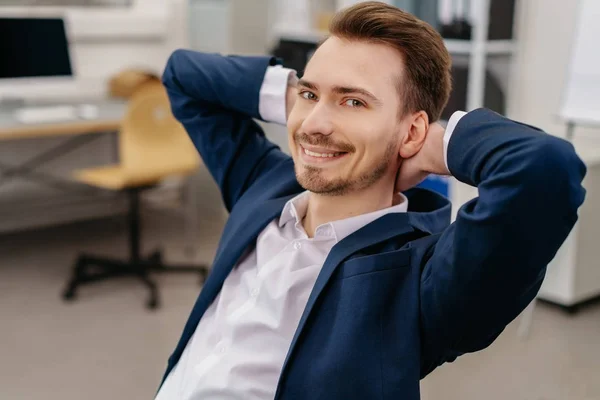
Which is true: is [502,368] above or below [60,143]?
below

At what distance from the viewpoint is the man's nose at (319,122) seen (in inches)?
44.1

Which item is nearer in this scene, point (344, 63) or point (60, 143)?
point (344, 63)

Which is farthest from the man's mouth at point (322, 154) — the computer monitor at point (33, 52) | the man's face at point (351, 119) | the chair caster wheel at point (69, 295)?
the computer monitor at point (33, 52)

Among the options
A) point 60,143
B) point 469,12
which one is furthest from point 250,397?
point 60,143

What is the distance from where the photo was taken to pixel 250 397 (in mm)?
1153

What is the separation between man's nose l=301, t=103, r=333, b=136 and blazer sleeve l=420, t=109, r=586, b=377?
213 mm

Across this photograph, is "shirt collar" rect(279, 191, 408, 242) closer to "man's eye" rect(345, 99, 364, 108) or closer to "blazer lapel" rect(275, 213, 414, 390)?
"blazer lapel" rect(275, 213, 414, 390)

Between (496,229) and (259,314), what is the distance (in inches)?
19.4

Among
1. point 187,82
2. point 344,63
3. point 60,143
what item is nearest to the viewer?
point 344,63

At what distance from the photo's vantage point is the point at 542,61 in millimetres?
3555

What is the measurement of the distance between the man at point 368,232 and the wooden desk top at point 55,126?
2.26 m

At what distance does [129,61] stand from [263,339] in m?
3.95

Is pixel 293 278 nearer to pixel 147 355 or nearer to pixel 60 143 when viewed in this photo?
pixel 147 355

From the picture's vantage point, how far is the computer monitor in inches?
152
